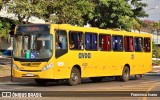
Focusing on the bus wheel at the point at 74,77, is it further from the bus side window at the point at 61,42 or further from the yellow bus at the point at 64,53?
the bus side window at the point at 61,42

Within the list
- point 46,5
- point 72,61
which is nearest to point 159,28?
point 46,5

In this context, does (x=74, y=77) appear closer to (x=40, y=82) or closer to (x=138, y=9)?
(x=40, y=82)

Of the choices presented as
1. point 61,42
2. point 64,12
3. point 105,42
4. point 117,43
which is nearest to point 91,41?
point 105,42

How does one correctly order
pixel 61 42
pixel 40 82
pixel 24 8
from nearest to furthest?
pixel 61 42 → pixel 40 82 → pixel 24 8

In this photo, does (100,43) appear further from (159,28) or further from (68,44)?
(159,28)

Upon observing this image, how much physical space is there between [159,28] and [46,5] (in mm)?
100449

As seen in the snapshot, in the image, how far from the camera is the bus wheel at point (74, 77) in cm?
2634

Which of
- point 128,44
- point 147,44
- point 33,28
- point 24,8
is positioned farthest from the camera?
point 147,44

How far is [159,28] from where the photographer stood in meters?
135

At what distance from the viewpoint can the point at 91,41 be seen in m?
28.2

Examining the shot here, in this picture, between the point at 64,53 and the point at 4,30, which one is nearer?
the point at 64,53

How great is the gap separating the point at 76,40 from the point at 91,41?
1592 mm

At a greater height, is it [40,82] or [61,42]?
[61,42]

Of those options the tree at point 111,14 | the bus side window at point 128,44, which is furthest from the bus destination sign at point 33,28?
the tree at point 111,14
